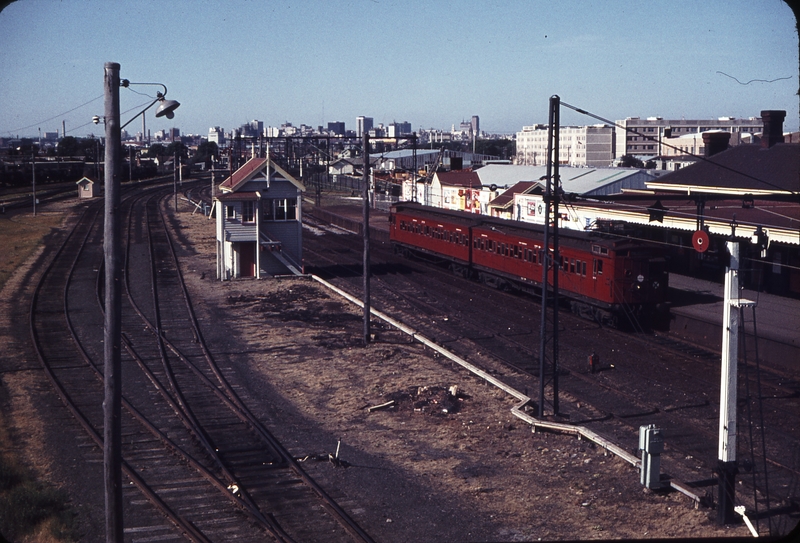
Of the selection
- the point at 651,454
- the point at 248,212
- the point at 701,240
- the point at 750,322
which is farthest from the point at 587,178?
the point at 701,240

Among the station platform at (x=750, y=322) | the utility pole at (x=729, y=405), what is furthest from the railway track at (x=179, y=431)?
the station platform at (x=750, y=322)

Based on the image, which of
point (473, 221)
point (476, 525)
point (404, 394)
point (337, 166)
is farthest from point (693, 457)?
point (337, 166)

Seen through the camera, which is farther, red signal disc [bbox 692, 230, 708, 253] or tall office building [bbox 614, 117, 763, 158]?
tall office building [bbox 614, 117, 763, 158]

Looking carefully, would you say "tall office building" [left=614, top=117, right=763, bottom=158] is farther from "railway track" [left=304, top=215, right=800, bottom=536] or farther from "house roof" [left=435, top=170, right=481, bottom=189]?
"railway track" [left=304, top=215, right=800, bottom=536]

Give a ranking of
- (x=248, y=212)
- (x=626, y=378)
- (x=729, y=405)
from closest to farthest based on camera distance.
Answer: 1. (x=729, y=405)
2. (x=626, y=378)
3. (x=248, y=212)

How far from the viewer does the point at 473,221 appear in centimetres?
3325

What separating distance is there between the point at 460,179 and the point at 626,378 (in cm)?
4115

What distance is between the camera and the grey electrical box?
1108cm

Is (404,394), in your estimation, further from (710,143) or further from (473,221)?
(710,143)

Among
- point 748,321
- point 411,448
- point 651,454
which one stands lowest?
point 411,448

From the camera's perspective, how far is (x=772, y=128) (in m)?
33.9

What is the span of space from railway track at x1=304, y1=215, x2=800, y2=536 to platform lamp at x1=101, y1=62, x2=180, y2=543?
7.75 meters

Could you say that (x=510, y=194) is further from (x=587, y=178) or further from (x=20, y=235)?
(x=20, y=235)

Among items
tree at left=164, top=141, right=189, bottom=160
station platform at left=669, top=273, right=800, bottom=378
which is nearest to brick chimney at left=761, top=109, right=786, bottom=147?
station platform at left=669, top=273, right=800, bottom=378
